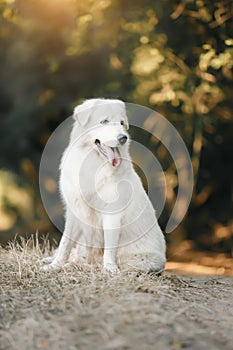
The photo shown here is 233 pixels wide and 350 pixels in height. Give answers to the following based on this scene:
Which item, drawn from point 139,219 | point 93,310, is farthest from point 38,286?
point 139,219

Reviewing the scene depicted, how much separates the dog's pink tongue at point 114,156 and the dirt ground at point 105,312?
0.81 metres

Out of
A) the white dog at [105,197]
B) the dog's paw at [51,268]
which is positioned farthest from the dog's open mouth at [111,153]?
the dog's paw at [51,268]

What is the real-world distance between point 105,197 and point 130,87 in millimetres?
4252

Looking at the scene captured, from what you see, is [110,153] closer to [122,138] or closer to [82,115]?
[122,138]

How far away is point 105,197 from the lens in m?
4.70

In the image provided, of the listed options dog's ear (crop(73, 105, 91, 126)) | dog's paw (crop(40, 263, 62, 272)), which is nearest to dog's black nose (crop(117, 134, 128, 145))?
dog's ear (crop(73, 105, 91, 126))

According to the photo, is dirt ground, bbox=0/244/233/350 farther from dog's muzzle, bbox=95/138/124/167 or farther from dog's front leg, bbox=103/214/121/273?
dog's muzzle, bbox=95/138/124/167

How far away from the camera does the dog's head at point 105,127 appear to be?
15.0 ft

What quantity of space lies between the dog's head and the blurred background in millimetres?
3092

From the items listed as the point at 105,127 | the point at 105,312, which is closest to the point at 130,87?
the point at 105,127

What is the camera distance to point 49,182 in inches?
338

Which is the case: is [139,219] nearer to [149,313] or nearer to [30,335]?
[149,313]

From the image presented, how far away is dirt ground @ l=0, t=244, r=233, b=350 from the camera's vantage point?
3.07 m

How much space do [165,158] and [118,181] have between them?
4.22m
